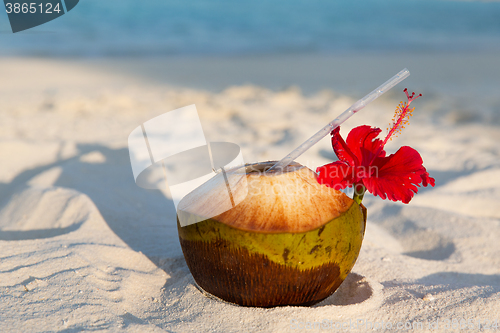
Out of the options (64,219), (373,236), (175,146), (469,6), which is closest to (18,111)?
(175,146)

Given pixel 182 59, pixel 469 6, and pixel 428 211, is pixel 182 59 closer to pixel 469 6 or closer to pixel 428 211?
pixel 428 211

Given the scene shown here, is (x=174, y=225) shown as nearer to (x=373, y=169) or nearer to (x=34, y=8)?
(x=373, y=169)

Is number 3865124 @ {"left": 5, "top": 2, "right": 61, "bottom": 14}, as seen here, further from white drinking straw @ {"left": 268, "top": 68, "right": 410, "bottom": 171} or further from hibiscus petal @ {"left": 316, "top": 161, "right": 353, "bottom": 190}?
hibiscus petal @ {"left": 316, "top": 161, "right": 353, "bottom": 190}

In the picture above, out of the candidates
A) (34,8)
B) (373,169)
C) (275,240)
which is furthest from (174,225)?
(34,8)

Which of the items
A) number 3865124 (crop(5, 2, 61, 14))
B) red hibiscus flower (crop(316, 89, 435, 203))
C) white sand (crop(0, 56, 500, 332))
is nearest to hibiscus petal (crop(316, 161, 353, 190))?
red hibiscus flower (crop(316, 89, 435, 203))

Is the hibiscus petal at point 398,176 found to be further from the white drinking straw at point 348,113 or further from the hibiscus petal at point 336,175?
the white drinking straw at point 348,113

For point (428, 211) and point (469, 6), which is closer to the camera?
point (428, 211)

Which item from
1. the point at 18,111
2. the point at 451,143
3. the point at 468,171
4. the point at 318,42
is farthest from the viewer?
the point at 318,42
